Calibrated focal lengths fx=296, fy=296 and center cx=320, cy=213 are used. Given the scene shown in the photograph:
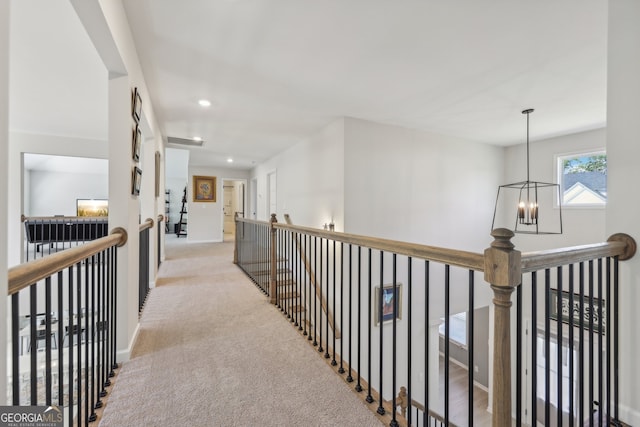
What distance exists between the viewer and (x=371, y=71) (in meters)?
2.80

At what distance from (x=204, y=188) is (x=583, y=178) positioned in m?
8.44

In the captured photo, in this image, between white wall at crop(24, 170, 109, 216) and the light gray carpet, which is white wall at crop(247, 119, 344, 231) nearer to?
the light gray carpet

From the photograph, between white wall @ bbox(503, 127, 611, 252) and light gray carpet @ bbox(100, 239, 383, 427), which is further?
white wall @ bbox(503, 127, 611, 252)

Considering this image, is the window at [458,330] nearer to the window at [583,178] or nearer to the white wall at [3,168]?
the window at [583,178]

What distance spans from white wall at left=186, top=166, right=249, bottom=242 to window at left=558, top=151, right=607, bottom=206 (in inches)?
312

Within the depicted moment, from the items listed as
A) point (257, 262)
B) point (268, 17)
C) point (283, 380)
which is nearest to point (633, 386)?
point (283, 380)

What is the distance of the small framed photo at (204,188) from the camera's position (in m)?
8.42

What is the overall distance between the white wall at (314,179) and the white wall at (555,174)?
2.70 meters

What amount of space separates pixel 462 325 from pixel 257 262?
20.1ft

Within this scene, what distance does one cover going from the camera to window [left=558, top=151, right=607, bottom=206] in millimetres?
4500

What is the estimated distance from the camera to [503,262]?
0.95 meters

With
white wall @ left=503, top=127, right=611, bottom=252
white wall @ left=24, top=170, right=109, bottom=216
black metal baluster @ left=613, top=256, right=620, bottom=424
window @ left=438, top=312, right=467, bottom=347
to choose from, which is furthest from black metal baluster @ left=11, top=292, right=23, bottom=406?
white wall @ left=24, top=170, right=109, bottom=216

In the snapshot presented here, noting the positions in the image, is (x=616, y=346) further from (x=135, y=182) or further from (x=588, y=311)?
(x=135, y=182)

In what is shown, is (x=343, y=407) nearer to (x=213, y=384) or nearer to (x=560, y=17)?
(x=213, y=384)
